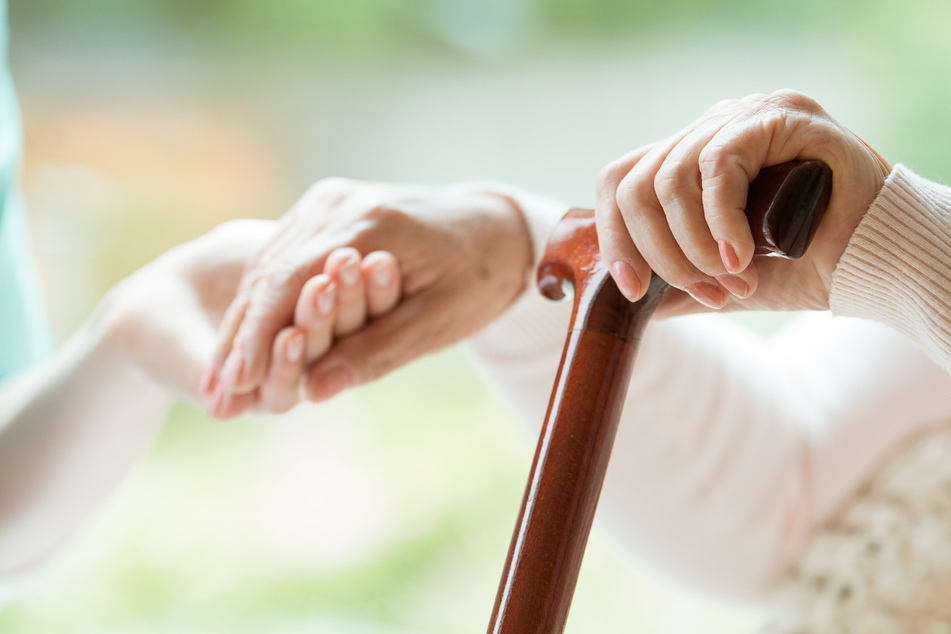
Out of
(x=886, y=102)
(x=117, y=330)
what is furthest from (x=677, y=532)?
(x=886, y=102)

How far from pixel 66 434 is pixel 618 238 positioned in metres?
0.56

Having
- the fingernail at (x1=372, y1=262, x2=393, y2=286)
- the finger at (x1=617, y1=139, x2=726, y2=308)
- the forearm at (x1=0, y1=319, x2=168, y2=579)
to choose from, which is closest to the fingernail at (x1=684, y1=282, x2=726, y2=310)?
the finger at (x1=617, y1=139, x2=726, y2=308)

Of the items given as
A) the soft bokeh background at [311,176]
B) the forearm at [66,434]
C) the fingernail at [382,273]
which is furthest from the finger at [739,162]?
the soft bokeh background at [311,176]

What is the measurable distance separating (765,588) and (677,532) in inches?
3.7

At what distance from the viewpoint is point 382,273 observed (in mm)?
518

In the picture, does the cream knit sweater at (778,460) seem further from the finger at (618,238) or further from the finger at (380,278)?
the finger at (618,238)

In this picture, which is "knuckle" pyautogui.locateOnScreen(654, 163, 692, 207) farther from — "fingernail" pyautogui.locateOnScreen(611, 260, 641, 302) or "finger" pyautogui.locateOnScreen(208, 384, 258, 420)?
"finger" pyautogui.locateOnScreen(208, 384, 258, 420)

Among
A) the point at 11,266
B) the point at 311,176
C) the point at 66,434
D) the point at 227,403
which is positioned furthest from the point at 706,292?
the point at 311,176

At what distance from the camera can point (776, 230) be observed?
0.30m

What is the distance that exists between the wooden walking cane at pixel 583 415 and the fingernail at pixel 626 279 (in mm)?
12

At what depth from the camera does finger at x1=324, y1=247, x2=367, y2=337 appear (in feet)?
1.66

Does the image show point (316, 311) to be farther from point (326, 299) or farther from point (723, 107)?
point (723, 107)

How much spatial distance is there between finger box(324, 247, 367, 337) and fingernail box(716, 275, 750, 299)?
0.83 feet

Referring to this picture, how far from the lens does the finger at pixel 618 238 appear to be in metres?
0.35
